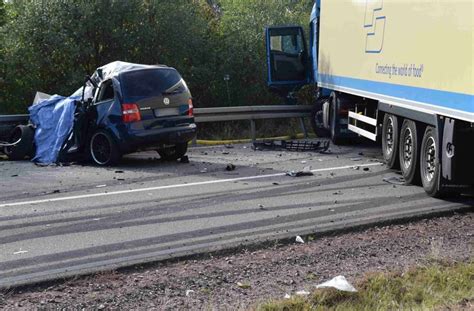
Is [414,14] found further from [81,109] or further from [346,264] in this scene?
[81,109]

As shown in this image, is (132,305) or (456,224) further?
(456,224)

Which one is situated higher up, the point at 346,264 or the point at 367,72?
the point at 367,72

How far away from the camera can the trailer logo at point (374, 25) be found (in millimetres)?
11836

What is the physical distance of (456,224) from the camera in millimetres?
8344

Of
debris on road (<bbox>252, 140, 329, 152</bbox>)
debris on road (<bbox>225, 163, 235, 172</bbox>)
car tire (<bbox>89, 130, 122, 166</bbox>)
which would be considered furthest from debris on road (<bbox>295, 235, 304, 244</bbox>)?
debris on road (<bbox>252, 140, 329, 152</bbox>)

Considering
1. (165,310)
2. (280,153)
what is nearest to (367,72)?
(280,153)

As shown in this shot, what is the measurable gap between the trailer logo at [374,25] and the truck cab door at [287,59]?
671 centimetres

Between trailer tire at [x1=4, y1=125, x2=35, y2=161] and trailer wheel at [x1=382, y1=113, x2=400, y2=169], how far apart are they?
21.2 feet

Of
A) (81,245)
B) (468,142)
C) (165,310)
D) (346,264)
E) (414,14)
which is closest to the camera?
(165,310)

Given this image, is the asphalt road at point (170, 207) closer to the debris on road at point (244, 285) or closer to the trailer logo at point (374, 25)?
the debris on road at point (244, 285)

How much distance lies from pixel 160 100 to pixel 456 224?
6.20 metres

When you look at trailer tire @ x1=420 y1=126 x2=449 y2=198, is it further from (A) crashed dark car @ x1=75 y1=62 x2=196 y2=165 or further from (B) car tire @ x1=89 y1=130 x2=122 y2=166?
(B) car tire @ x1=89 y1=130 x2=122 y2=166

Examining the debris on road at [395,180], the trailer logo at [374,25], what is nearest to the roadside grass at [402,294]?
the debris on road at [395,180]

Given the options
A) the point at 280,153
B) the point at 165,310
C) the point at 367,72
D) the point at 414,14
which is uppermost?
the point at 414,14
